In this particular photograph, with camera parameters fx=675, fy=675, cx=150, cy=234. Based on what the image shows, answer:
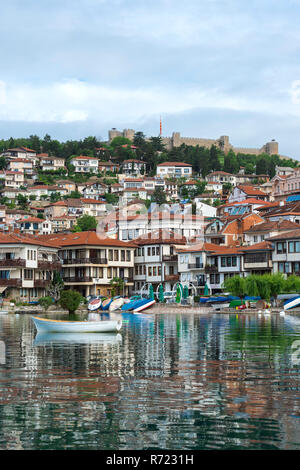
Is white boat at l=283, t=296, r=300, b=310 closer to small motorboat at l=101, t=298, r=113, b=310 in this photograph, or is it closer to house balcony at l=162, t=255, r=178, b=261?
small motorboat at l=101, t=298, r=113, b=310

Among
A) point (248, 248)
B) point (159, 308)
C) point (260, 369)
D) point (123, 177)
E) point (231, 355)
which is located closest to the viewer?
point (260, 369)

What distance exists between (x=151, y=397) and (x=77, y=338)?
19216 mm

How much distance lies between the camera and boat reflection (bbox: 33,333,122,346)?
32.6m

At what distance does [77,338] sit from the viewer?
35.0 m

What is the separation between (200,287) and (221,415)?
7093 cm

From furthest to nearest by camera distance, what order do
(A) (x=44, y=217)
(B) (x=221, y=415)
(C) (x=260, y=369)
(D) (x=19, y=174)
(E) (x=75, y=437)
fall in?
(D) (x=19, y=174), (A) (x=44, y=217), (C) (x=260, y=369), (B) (x=221, y=415), (E) (x=75, y=437)

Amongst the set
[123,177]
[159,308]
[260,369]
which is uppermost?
[123,177]

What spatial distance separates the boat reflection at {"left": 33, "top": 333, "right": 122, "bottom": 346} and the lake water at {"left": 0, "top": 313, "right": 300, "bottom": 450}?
3.83 metres

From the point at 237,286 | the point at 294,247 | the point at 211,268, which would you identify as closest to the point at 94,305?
the point at 237,286

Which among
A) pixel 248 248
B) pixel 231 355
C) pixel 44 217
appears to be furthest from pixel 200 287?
pixel 44 217

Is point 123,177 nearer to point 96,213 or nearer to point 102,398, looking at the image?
point 96,213

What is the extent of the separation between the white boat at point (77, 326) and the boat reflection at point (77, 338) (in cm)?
22

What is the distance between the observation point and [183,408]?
14.9 m

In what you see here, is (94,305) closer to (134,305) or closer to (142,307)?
(134,305)
